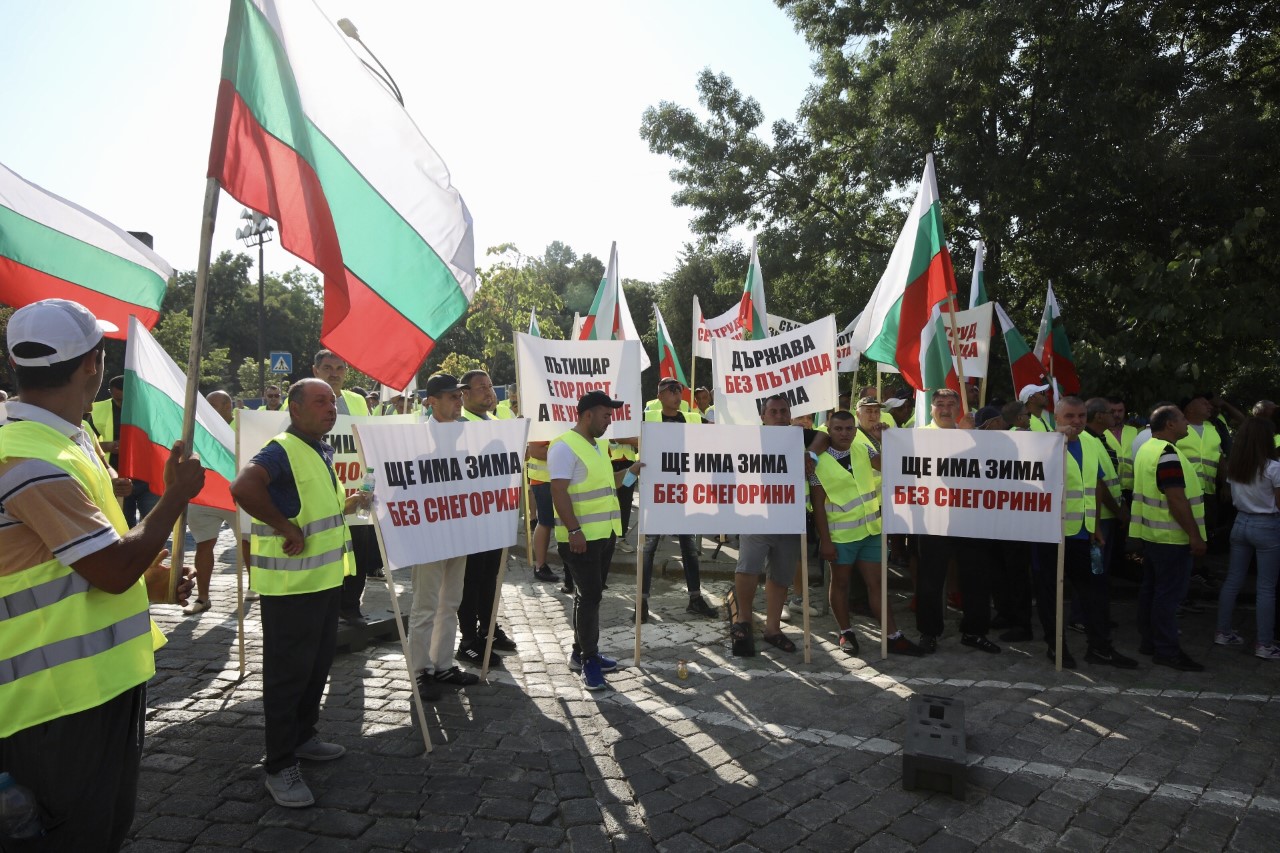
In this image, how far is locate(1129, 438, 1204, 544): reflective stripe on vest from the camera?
20.5ft

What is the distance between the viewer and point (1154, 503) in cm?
634

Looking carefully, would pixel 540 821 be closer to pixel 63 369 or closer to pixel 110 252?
pixel 63 369

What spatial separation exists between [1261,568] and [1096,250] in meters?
11.1

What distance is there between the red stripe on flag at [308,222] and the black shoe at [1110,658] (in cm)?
571

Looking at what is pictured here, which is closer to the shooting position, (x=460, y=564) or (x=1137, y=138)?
(x=460, y=564)

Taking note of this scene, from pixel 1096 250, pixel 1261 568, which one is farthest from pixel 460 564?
pixel 1096 250

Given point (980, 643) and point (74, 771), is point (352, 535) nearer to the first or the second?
point (74, 771)

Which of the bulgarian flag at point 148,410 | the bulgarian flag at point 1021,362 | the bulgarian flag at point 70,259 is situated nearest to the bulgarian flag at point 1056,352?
the bulgarian flag at point 1021,362

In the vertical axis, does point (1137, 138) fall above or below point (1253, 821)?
above

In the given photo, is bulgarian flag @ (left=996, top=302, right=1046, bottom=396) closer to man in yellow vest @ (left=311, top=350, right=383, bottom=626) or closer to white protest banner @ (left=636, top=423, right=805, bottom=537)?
white protest banner @ (left=636, top=423, right=805, bottom=537)

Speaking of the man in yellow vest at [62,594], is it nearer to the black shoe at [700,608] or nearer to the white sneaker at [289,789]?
the white sneaker at [289,789]

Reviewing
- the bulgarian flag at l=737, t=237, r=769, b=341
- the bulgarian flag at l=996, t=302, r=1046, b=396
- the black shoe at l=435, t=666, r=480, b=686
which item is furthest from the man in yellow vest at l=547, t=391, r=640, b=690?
the bulgarian flag at l=996, t=302, r=1046, b=396

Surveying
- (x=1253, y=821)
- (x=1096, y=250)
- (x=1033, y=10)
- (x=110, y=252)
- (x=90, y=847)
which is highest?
(x=1033, y=10)

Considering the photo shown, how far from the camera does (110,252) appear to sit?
5488 millimetres
